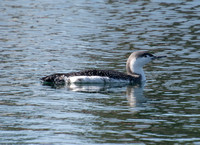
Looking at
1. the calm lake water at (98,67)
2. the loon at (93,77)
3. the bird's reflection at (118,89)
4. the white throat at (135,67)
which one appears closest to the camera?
the calm lake water at (98,67)

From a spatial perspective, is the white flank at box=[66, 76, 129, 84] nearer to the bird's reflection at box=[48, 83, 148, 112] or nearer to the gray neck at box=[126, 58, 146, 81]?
the bird's reflection at box=[48, 83, 148, 112]

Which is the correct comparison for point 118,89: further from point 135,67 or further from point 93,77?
point 135,67

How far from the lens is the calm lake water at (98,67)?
11.9 m

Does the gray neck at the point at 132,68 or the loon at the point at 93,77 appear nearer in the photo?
the loon at the point at 93,77

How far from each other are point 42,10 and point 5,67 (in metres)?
17.0

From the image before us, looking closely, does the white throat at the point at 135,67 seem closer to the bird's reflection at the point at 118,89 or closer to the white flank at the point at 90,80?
the bird's reflection at the point at 118,89

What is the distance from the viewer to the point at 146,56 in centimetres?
1870

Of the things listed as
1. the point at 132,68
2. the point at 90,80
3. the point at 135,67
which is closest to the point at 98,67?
the point at 132,68

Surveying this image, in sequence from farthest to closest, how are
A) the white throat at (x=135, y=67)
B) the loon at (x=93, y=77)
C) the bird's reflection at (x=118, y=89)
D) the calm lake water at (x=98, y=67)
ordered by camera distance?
the white throat at (x=135, y=67), the loon at (x=93, y=77), the bird's reflection at (x=118, y=89), the calm lake water at (x=98, y=67)

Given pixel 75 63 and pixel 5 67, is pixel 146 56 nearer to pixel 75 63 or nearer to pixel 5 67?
pixel 75 63

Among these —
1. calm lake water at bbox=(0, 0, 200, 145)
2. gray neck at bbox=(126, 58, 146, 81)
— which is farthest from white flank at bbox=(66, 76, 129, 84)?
gray neck at bbox=(126, 58, 146, 81)

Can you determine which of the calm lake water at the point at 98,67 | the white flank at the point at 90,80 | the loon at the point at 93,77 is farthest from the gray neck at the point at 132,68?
the white flank at the point at 90,80

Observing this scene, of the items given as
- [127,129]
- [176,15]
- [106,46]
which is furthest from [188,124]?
[176,15]

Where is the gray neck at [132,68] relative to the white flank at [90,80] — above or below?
above
